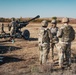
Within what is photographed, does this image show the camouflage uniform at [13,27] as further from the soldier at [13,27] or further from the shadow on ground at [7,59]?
the shadow on ground at [7,59]

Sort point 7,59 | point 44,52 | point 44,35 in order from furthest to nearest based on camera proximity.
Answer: point 7,59
point 44,52
point 44,35

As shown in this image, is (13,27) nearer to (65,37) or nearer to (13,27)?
(13,27)

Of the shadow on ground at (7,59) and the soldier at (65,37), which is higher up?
the soldier at (65,37)

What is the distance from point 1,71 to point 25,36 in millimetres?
12002

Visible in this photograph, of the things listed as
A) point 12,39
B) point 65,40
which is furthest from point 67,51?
point 12,39

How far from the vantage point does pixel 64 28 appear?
1155 centimetres

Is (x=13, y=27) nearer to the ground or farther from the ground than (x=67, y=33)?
nearer to the ground

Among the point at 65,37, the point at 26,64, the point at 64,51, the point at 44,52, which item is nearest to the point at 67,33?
the point at 65,37

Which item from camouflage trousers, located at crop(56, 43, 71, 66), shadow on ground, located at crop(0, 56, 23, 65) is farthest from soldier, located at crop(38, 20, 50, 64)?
shadow on ground, located at crop(0, 56, 23, 65)

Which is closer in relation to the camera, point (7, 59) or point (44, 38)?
point (44, 38)

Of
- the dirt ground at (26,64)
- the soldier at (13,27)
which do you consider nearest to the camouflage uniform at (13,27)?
the soldier at (13,27)

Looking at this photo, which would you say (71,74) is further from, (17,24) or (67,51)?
(17,24)

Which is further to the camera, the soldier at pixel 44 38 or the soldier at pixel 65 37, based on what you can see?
the soldier at pixel 44 38

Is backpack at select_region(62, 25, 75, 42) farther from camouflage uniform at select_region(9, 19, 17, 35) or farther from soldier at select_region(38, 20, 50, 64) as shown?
camouflage uniform at select_region(9, 19, 17, 35)
